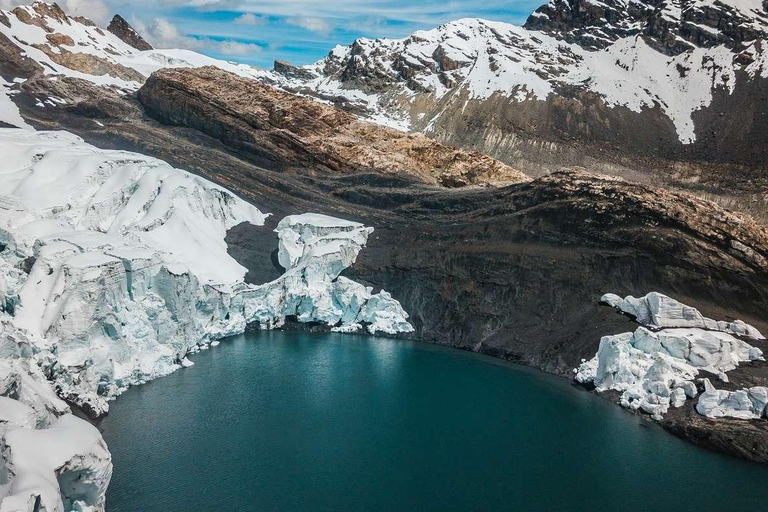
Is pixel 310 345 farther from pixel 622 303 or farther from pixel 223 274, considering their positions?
pixel 622 303

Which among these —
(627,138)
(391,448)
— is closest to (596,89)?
(627,138)

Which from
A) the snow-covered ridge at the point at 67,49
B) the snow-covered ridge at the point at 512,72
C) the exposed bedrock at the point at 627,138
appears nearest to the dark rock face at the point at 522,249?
the snow-covered ridge at the point at 67,49

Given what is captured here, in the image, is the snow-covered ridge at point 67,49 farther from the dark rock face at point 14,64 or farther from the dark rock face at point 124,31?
the dark rock face at point 124,31

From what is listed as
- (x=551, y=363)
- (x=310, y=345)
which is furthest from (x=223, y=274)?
(x=551, y=363)

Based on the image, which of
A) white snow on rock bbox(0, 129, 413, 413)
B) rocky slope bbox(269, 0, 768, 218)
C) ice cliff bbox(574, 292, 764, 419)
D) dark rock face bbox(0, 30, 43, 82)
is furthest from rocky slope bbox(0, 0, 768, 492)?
rocky slope bbox(269, 0, 768, 218)

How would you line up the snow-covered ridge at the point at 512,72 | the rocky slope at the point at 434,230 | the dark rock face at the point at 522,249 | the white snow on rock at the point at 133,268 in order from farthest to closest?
the snow-covered ridge at the point at 512,72 → the rocky slope at the point at 434,230 → the dark rock face at the point at 522,249 → the white snow on rock at the point at 133,268

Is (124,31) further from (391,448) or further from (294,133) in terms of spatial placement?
(391,448)
